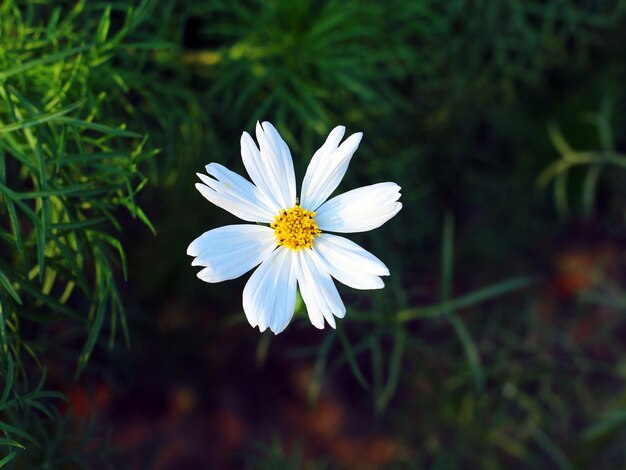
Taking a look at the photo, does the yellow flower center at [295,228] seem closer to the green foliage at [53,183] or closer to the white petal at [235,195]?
the white petal at [235,195]

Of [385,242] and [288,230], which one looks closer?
[288,230]

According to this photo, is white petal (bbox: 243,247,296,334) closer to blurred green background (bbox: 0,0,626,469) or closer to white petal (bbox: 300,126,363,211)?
white petal (bbox: 300,126,363,211)

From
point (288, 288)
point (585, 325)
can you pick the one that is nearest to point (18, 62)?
point (288, 288)

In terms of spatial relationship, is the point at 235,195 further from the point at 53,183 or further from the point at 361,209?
the point at 53,183

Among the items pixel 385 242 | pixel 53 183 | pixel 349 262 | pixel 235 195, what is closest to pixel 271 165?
pixel 235 195

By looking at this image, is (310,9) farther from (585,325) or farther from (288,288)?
(585,325)

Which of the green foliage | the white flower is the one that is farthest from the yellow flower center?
the green foliage
